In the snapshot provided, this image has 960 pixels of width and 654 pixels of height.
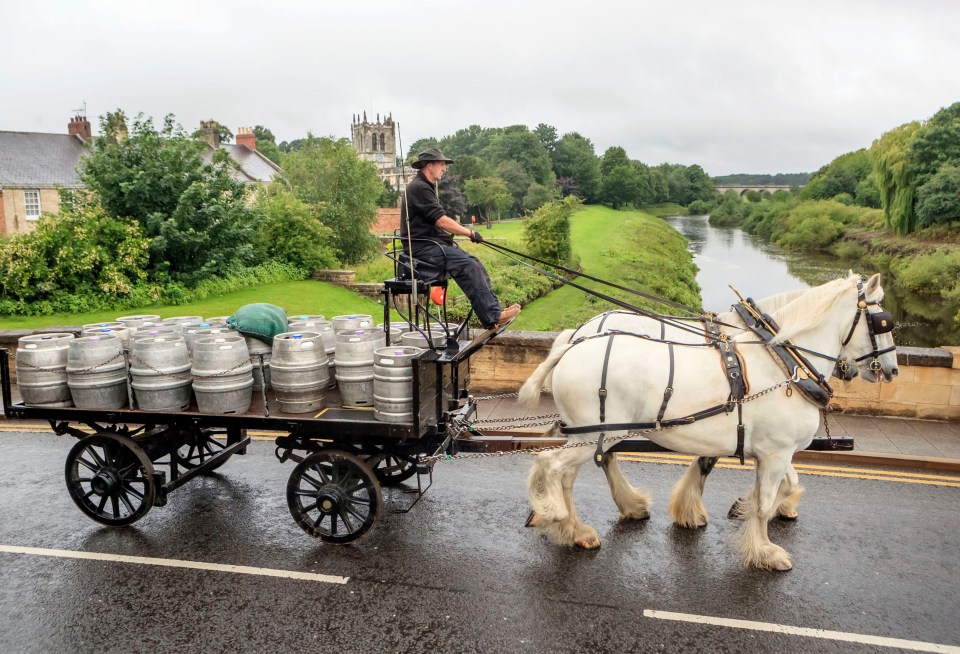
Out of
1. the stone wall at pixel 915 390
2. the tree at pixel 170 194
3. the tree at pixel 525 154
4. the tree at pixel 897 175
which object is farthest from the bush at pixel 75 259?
the tree at pixel 525 154

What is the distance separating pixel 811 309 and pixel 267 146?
101 meters

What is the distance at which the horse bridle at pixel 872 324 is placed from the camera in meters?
5.32

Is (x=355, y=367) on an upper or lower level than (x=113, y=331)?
lower

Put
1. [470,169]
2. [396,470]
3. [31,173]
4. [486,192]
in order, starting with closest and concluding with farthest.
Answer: [396,470], [31,173], [486,192], [470,169]

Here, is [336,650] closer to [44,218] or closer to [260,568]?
[260,568]

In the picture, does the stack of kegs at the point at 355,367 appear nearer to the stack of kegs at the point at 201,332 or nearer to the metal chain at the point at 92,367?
the stack of kegs at the point at 201,332

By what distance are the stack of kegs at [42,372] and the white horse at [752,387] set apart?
4551mm

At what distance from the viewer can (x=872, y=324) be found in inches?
212

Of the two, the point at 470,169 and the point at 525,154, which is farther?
the point at 525,154

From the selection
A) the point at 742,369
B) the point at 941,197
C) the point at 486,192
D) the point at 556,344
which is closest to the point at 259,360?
the point at 556,344

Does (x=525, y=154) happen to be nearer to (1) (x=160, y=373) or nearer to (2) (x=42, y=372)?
(2) (x=42, y=372)

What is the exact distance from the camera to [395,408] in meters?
5.59

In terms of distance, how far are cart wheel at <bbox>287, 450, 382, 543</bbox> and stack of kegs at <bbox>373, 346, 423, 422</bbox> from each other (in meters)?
0.56

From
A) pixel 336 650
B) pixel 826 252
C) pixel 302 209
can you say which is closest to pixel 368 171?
pixel 302 209
